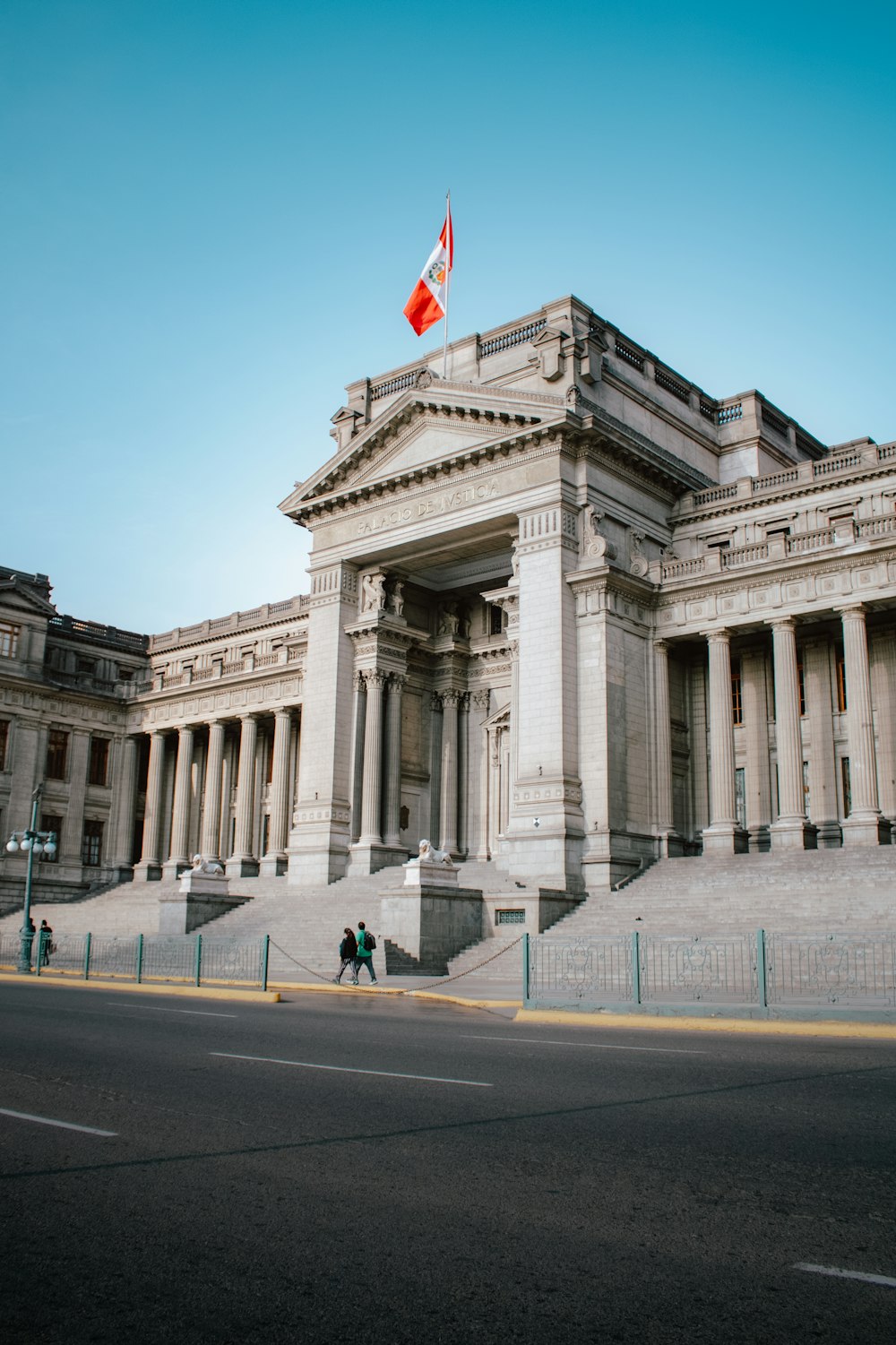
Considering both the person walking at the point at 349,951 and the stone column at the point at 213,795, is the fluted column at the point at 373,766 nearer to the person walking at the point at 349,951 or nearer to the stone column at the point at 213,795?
the stone column at the point at 213,795

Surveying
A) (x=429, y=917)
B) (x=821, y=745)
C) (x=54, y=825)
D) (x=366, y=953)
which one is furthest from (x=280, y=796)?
(x=366, y=953)

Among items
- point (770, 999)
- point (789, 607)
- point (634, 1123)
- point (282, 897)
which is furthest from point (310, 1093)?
point (282, 897)

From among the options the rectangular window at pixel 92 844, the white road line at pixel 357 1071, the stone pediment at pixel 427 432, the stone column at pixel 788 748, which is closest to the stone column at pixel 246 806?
the rectangular window at pixel 92 844

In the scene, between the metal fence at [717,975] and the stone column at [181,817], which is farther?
the stone column at [181,817]

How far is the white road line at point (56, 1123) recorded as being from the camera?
825 cm

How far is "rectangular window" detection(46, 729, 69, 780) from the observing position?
2367 inches

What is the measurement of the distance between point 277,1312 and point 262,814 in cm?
5321

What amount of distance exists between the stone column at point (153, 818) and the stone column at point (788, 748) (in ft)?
112

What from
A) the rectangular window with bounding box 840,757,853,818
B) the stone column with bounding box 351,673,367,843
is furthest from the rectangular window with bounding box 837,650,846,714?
the stone column with bounding box 351,673,367,843

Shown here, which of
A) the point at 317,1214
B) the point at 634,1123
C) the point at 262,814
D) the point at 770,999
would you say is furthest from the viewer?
the point at 262,814

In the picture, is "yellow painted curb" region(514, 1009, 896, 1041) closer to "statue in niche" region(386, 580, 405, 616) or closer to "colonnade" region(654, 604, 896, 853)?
"colonnade" region(654, 604, 896, 853)

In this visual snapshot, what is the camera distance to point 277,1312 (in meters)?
4.74

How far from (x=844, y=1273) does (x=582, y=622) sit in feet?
109

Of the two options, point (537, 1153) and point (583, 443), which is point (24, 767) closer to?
point (583, 443)
